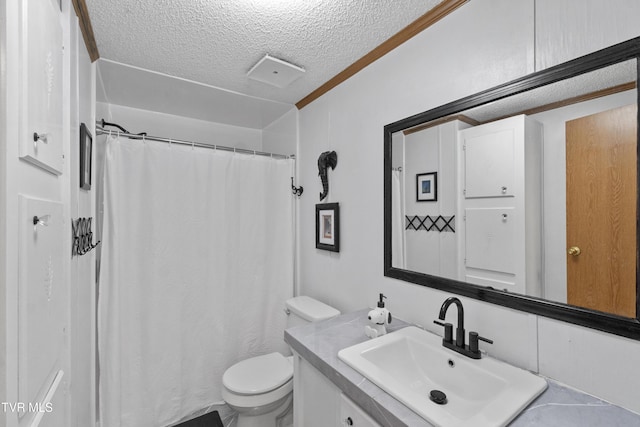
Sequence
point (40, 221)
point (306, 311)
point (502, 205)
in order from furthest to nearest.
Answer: point (306, 311) → point (502, 205) → point (40, 221)

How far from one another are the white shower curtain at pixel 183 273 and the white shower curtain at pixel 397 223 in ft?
3.35

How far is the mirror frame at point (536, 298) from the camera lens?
2.59ft

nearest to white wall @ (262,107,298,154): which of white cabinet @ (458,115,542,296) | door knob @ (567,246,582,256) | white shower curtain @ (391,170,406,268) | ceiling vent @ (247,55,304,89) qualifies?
ceiling vent @ (247,55,304,89)

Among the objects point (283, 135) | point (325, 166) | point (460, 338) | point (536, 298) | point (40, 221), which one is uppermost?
point (283, 135)

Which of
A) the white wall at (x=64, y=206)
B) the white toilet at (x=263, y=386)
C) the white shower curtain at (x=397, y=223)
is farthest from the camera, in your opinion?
the white toilet at (x=263, y=386)

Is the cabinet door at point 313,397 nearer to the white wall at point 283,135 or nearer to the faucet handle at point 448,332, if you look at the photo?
the faucet handle at point 448,332

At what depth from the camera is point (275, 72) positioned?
1800 millimetres

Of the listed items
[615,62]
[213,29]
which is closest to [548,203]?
[615,62]

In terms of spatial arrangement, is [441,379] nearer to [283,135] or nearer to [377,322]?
[377,322]

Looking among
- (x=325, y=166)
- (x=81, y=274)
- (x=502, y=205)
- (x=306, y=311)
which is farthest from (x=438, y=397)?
(x=81, y=274)

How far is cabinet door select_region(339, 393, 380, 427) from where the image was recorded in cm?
88

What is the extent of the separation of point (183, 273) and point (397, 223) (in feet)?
4.65

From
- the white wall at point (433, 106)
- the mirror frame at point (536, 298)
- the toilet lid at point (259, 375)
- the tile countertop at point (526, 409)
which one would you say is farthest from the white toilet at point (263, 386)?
the mirror frame at point (536, 298)

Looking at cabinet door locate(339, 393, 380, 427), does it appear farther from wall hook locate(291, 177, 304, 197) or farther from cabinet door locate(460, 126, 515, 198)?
wall hook locate(291, 177, 304, 197)
